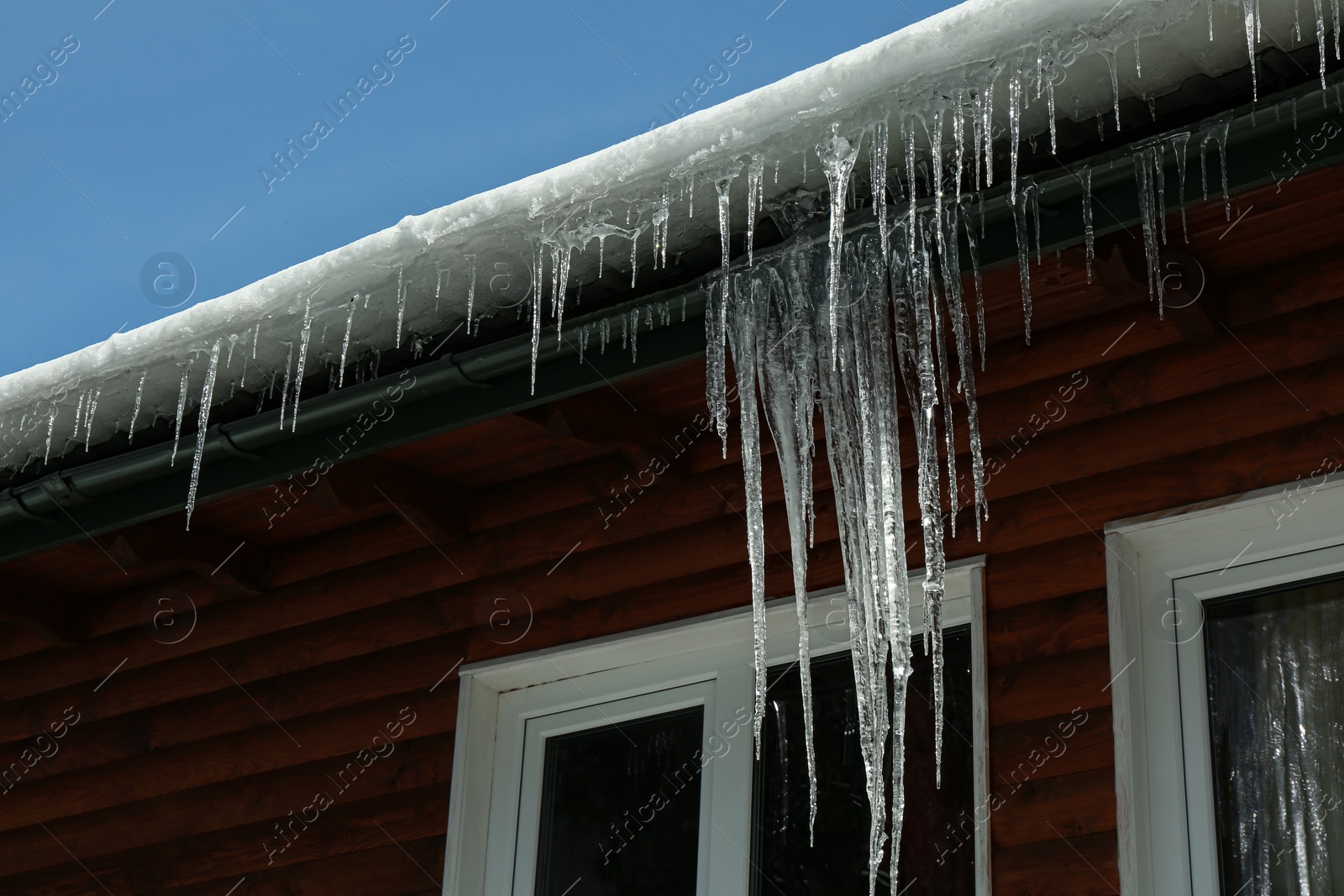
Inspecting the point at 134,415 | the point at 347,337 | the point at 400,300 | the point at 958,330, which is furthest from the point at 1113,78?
the point at 134,415

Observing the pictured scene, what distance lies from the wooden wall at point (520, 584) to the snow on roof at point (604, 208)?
46 centimetres

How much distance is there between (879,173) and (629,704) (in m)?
1.64

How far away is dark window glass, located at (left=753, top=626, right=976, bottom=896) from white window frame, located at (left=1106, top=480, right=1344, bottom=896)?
13.8 inches

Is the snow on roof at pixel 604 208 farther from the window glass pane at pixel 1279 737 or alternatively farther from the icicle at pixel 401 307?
the window glass pane at pixel 1279 737

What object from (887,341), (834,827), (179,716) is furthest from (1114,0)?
(179,716)

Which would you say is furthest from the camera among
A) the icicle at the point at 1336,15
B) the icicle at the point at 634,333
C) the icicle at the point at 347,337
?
the icicle at the point at 347,337

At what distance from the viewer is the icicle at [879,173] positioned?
232cm

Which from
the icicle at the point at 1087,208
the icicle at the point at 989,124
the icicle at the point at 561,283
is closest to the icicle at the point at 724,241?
the icicle at the point at 561,283

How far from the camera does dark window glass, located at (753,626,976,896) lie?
9.71 feet

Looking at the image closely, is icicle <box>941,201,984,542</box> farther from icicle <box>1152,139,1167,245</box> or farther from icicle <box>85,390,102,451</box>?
icicle <box>85,390,102,451</box>

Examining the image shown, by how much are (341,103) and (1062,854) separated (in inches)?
112

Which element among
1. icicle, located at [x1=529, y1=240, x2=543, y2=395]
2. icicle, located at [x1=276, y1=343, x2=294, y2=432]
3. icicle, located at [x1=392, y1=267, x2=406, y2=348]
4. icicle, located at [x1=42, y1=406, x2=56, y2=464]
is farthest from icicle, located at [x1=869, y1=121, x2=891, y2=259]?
icicle, located at [x1=42, y1=406, x2=56, y2=464]

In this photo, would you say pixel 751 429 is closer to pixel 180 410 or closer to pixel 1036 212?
pixel 1036 212

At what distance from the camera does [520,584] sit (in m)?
3.75
